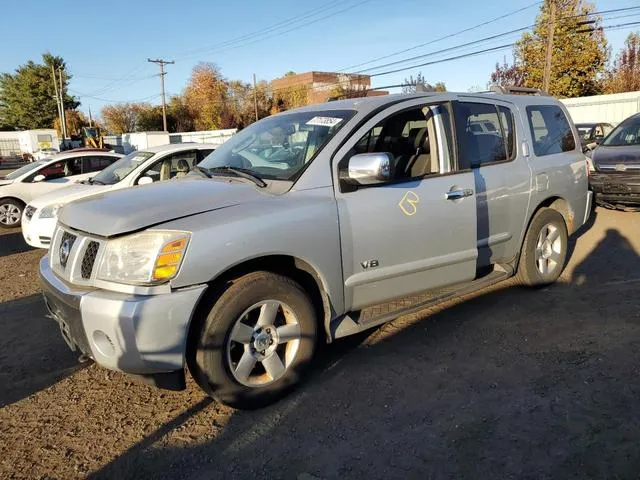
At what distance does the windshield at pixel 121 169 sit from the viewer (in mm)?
7762

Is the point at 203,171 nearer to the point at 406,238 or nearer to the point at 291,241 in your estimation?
the point at 291,241

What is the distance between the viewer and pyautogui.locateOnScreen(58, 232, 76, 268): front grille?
3.14 metres

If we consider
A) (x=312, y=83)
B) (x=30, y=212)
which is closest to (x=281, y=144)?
(x=30, y=212)

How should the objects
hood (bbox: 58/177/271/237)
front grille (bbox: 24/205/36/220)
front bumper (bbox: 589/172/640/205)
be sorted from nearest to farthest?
hood (bbox: 58/177/271/237)
front grille (bbox: 24/205/36/220)
front bumper (bbox: 589/172/640/205)

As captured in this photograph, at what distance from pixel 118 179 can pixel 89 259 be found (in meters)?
5.17

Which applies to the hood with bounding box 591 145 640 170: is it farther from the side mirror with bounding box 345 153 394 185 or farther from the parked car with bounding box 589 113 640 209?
the side mirror with bounding box 345 153 394 185

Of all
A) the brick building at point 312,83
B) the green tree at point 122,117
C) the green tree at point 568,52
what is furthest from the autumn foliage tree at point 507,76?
the green tree at point 122,117

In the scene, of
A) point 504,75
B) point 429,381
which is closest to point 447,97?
point 429,381

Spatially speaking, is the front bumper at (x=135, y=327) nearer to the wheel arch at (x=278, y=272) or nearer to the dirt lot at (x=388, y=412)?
the wheel arch at (x=278, y=272)

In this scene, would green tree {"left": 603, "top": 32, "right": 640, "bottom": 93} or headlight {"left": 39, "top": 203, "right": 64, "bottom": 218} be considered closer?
headlight {"left": 39, "top": 203, "right": 64, "bottom": 218}

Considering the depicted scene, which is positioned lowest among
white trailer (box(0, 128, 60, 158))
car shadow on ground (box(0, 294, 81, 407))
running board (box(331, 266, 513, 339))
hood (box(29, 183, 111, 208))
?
car shadow on ground (box(0, 294, 81, 407))

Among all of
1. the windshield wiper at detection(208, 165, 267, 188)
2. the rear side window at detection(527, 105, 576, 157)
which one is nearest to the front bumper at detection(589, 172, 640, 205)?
the rear side window at detection(527, 105, 576, 157)

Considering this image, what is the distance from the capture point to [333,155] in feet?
11.2

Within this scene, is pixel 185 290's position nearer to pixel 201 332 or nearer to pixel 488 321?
pixel 201 332
